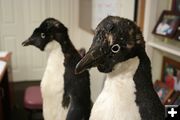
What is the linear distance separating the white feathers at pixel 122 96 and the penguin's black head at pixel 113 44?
23mm

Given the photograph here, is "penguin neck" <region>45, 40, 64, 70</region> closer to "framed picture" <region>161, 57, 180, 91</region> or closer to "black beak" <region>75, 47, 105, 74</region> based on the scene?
"black beak" <region>75, 47, 105, 74</region>

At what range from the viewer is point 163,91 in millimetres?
1339

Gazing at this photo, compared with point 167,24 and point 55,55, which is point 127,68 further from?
point 167,24

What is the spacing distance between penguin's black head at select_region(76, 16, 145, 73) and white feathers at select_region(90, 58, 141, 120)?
23mm

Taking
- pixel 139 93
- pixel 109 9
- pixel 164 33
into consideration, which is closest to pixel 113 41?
pixel 139 93

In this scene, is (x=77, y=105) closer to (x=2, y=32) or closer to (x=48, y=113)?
(x=48, y=113)

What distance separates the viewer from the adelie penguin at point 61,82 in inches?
35.9

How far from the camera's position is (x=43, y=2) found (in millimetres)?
3266

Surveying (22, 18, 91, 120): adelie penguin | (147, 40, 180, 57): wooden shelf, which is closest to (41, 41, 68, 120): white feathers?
(22, 18, 91, 120): adelie penguin

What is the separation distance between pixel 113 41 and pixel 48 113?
54 cm

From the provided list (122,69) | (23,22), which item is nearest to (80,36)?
(23,22)

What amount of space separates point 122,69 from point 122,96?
57 mm

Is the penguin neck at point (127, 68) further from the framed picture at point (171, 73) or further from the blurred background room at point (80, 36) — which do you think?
the framed picture at point (171, 73)

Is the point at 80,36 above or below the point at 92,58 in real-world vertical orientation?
below
